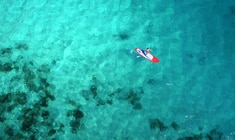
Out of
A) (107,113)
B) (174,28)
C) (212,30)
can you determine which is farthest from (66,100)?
(212,30)

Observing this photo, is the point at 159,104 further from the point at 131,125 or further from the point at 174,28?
the point at 174,28

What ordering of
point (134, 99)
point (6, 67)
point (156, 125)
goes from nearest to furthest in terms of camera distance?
point (156, 125), point (134, 99), point (6, 67)

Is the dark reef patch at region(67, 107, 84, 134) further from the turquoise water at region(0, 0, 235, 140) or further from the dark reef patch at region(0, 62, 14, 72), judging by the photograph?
the dark reef patch at region(0, 62, 14, 72)

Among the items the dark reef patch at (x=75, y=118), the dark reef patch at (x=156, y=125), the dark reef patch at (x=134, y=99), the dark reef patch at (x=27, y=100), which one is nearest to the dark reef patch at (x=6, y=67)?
the dark reef patch at (x=27, y=100)

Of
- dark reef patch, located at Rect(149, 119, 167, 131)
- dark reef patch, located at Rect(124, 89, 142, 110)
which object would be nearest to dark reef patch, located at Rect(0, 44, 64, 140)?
dark reef patch, located at Rect(124, 89, 142, 110)

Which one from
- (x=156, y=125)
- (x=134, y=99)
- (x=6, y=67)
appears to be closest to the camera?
(x=156, y=125)

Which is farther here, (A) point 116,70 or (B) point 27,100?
(A) point 116,70

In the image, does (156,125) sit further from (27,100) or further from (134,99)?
(27,100)

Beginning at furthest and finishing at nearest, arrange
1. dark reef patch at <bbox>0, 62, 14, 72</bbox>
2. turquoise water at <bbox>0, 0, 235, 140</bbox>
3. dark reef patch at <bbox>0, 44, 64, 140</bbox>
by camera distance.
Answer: dark reef patch at <bbox>0, 62, 14, 72</bbox> → turquoise water at <bbox>0, 0, 235, 140</bbox> → dark reef patch at <bbox>0, 44, 64, 140</bbox>

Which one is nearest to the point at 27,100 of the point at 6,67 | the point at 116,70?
the point at 6,67
